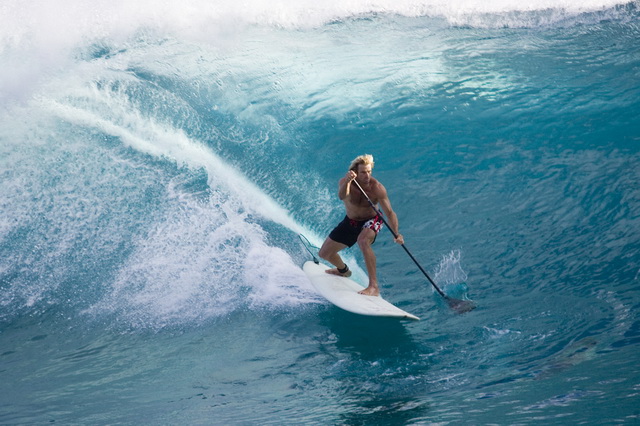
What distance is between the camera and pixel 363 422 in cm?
403

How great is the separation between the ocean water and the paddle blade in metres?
0.10

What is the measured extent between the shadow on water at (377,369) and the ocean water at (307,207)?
2cm

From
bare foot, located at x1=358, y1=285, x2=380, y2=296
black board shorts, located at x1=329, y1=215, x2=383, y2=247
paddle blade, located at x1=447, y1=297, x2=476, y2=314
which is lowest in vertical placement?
paddle blade, located at x1=447, y1=297, x2=476, y2=314

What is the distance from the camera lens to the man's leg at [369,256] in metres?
5.74

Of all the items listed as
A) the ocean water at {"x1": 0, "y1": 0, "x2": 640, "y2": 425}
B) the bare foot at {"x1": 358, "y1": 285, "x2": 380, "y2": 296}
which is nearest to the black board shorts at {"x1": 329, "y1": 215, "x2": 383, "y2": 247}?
the bare foot at {"x1": 358, "y1": 285, "x2": 380, "y2": 296}

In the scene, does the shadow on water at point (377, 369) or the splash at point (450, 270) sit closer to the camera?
the shadow on water at point (377, 369)

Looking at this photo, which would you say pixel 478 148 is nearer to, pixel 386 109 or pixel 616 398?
pixel 386 109

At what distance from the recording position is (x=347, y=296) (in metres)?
5.74

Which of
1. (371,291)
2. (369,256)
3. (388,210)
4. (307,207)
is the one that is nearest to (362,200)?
(388,210)

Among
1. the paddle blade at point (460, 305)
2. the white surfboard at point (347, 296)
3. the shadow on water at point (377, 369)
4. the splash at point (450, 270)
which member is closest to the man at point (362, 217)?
the white surfboard at point (347, 296)

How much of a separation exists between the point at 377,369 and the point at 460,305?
110 centimetres

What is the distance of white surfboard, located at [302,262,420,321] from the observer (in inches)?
209

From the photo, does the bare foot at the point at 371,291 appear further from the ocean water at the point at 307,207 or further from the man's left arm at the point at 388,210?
the man's left arm at the point at 388,210

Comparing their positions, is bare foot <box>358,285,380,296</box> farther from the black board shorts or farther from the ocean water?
the black board shorts
